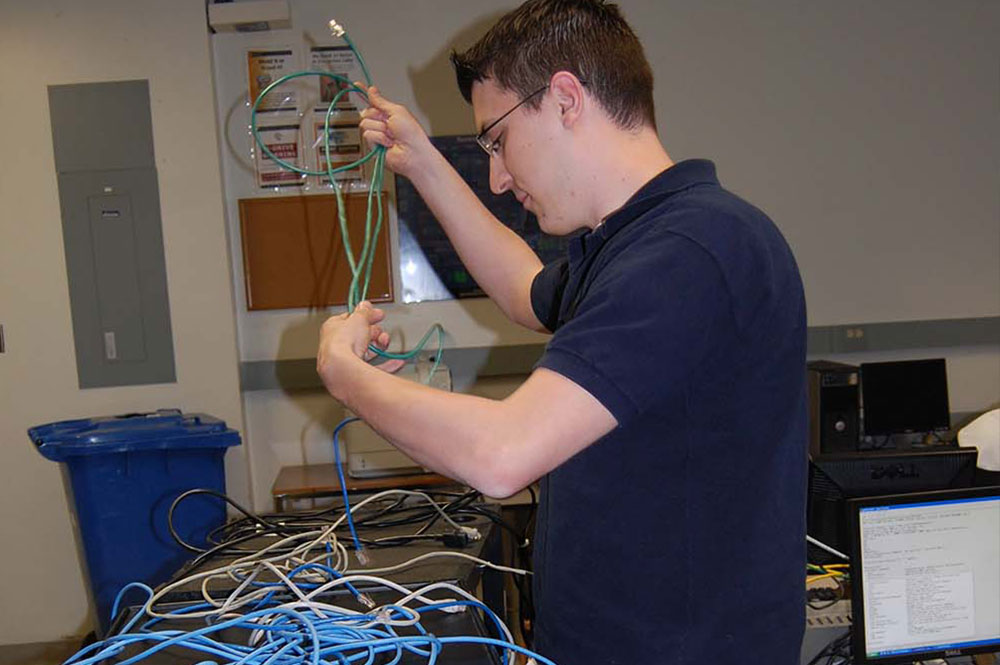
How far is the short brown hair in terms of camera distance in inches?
40.1

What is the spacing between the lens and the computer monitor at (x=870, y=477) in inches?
70.5

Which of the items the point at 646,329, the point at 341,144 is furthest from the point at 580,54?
the point at 341,144

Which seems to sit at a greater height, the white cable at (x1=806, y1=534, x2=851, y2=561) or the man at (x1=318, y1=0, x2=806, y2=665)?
the man at (x1=318, y1=0, x2=806, y2=665)

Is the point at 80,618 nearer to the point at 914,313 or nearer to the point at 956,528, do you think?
the point at 956,528

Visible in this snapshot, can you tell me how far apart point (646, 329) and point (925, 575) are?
3.34ft

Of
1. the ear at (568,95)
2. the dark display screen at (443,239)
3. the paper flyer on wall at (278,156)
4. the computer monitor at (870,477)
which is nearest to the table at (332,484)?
the dark display screen at (443,239)

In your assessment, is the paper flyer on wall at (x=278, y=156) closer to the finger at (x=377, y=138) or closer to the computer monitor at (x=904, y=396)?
the finger at (x=377, y=138)

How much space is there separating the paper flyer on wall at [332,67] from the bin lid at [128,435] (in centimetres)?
141

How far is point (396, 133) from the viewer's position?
1.43 meters

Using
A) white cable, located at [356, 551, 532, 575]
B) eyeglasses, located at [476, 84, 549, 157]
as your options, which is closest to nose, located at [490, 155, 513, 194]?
eyeglasses, located at [476, 84, 549, 157]

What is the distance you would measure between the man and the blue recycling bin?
73.6 inches

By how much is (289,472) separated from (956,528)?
2513 millimetres

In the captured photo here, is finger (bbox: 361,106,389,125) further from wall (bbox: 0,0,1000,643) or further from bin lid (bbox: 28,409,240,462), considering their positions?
wall (bbox: 0,0,1000,643)

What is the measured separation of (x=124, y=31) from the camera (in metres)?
3.21
